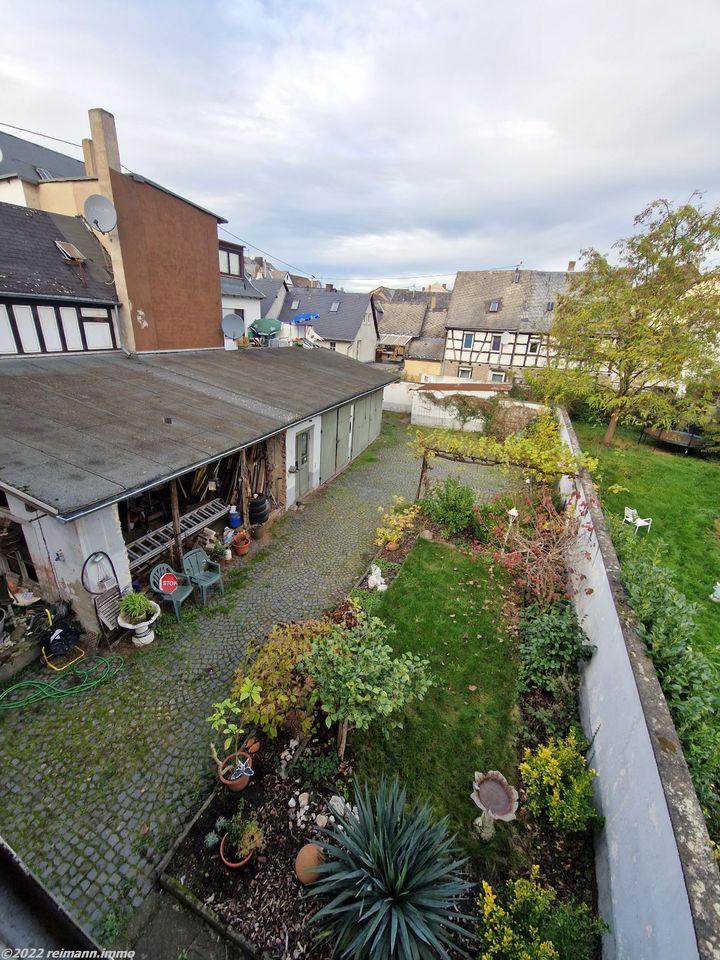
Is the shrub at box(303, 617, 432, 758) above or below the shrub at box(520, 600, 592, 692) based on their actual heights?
above

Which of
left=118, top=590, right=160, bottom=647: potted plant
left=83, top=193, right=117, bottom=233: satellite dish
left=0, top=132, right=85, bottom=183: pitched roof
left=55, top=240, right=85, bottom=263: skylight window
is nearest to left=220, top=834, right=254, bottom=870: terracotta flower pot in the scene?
left=118, top=590, right=160, bottom=647: potted plant

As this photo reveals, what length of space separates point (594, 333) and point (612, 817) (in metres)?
16.8

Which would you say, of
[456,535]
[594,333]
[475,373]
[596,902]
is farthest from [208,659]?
[475,373]

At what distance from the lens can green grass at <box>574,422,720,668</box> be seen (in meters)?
8.32

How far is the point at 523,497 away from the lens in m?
12.8

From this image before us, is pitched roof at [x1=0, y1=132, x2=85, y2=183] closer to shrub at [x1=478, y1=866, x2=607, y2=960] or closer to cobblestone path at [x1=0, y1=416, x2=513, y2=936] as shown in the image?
cobblestone path at [x1=0, y1=416, x2=513, y2=936]

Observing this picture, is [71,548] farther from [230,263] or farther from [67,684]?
[230,263]

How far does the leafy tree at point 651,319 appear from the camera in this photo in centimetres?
1456

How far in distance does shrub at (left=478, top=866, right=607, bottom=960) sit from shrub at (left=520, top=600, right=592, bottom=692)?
270cm

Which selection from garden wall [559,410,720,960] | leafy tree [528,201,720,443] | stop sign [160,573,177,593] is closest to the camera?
garden wall [559,410,720,960]

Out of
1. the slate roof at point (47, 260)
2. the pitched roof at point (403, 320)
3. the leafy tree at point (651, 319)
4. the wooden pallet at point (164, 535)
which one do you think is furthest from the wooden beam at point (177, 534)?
the pitched roof at point (403, 320)

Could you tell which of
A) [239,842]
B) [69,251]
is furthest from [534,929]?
[69,251]

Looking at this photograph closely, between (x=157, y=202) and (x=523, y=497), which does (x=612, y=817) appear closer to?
(x=523, y=497)

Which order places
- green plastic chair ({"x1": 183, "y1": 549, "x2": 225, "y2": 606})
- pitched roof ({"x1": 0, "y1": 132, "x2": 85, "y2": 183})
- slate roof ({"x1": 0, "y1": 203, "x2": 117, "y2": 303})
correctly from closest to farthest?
green plastic chair ({"x1": 183, "y1": 549, "x2": 225, "y2": 606})
slate roof ({"x1": 0, "y1": 203, "x2": 117, "y2": 303})
pitched roof ({"x1": 0, "y1": 132, "x2": 85, "y2": 183})
